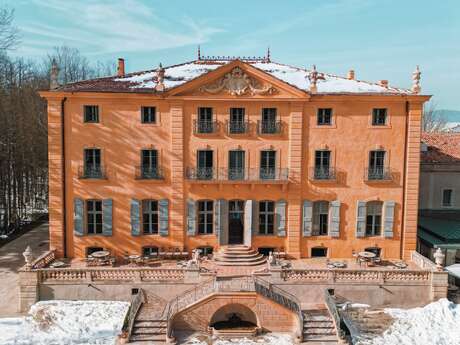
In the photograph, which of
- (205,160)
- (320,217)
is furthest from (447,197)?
(205,160)

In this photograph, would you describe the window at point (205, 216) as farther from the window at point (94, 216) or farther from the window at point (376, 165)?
the window at point (376, 165)

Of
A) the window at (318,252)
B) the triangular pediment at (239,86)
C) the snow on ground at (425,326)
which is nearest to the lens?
the snow on ground at (425,326)

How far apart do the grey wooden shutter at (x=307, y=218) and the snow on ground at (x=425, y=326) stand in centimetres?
623

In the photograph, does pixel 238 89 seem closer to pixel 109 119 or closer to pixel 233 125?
Answer: pixel 233 125

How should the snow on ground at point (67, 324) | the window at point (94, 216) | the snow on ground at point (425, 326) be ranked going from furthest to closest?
the window at point (94, 216) < the snow on ground at point (425, 326) < the snow on ground at point (67, 324)

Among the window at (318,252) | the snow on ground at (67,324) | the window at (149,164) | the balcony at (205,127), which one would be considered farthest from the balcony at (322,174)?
the snow on ground at (67,324)

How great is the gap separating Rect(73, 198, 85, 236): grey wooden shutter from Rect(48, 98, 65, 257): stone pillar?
2.26 ft

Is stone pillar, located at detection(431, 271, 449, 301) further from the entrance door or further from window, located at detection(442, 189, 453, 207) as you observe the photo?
the entrance door

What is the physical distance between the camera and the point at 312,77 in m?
23.4

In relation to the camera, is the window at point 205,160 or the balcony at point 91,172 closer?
the balcony at point 91,172

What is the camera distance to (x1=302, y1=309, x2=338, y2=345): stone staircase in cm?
1769

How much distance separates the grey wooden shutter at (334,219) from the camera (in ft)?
79.7

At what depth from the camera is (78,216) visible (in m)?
23.7

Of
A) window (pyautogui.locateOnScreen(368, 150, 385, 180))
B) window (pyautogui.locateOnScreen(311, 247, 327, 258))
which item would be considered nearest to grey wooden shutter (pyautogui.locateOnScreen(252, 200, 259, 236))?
window (pyautogui.locateOnScreen(311, 247, 327, 258))
